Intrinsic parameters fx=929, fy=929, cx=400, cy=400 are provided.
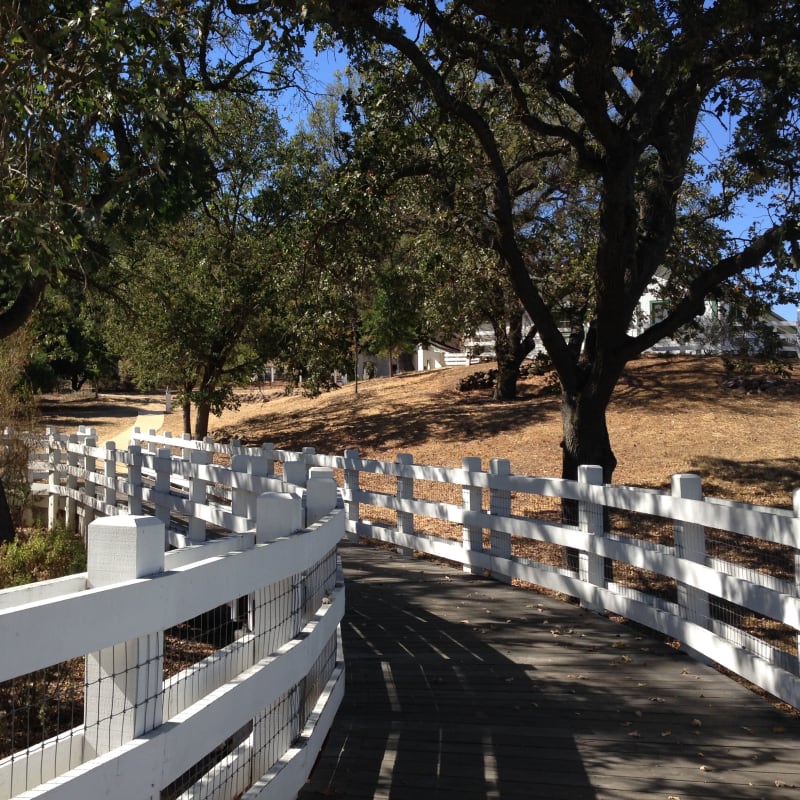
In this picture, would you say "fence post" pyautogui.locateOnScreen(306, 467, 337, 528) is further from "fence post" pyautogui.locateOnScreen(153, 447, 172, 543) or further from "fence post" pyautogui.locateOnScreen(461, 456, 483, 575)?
"fence post" pyautogui.locateOnScreen(153, 447, 172, 543)

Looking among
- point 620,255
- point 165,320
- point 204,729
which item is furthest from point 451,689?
point 165,320

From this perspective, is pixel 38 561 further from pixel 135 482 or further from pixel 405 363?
pixel 405 363

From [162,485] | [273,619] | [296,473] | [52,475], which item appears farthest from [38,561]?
[52,475]

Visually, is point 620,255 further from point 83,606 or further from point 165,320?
point 165,320

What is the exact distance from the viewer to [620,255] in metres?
11.1

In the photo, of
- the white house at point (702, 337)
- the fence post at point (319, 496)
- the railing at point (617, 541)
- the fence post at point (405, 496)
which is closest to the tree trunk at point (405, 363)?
the white house at point (702, 337)

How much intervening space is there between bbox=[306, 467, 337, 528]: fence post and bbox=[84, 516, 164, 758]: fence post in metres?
2.69

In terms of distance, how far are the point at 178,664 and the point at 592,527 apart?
4.02m

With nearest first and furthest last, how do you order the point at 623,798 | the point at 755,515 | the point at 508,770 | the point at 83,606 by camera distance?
the point at 83,606, the point at 623,798, the point at 508,770, the point at 755,515

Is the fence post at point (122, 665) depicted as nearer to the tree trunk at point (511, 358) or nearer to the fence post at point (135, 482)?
the fence post at point (135, 482)

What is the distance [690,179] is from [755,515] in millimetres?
10216

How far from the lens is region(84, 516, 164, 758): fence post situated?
307 centimetres

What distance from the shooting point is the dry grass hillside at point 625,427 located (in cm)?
1652

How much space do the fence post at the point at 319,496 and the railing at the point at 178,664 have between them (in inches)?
0.5
